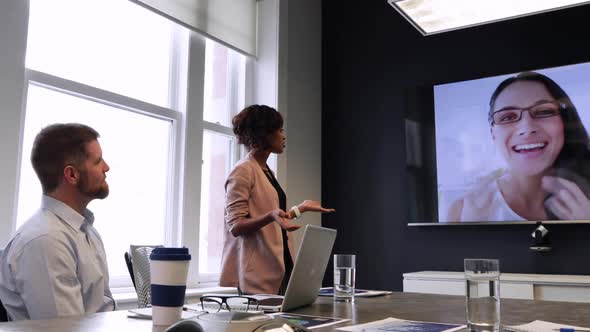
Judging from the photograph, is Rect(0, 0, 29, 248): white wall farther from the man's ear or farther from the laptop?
the laptop

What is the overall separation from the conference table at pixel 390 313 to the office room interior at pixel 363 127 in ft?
6.38

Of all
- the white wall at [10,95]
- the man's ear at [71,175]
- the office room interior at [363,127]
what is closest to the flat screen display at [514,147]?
the office room interior at [363,127]

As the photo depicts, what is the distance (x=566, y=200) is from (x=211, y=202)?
245cm

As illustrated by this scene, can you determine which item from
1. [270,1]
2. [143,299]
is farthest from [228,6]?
[143,299]

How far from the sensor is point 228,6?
400 centimetres

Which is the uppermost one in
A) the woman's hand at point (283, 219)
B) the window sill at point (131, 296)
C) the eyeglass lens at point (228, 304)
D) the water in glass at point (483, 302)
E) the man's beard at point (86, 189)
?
the man's beard at point (86, 189)

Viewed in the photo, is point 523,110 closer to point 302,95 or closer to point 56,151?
point 302,95

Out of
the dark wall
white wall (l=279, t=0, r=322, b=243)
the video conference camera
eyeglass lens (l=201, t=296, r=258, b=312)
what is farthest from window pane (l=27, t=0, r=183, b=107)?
the video conference camera

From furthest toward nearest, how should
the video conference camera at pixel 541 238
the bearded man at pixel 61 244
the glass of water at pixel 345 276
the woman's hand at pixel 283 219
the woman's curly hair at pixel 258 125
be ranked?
1. the video conference camera at pixel 541 238
2. the woman's curly hair at pixel 258 125
3. the woman's hand at pixel 283 219
4. the glass of water at pixel 345 276
5. the bearded man at pixel 61 244

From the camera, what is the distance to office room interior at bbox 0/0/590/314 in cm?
354

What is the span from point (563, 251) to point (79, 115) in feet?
10.5

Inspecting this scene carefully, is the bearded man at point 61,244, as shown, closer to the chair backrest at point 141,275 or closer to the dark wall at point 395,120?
the chair backrest at point 141,275

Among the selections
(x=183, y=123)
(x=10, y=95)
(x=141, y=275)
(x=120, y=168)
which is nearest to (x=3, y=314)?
(x=141, y=275)

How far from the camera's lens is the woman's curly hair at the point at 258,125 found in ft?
7.66
